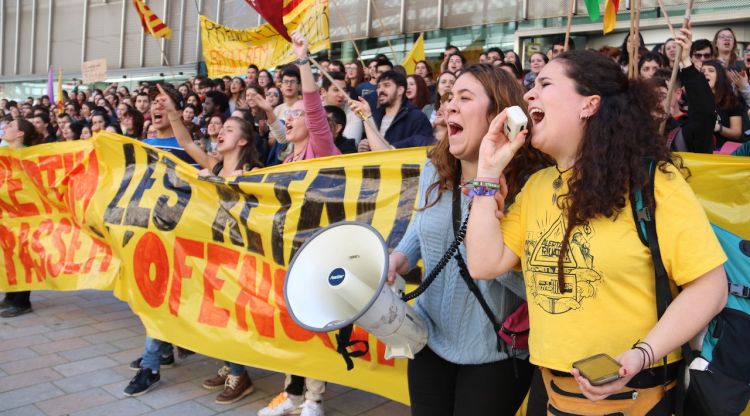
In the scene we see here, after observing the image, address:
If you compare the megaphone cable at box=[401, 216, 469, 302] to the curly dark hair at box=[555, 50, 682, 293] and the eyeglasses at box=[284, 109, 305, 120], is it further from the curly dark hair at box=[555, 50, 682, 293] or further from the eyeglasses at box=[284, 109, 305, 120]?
the eyeglasses at box=[284, 109, 305, 120]

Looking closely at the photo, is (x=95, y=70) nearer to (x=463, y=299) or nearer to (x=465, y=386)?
(x=463, y=299)

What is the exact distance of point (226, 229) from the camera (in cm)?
436

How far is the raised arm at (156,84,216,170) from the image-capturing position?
525cm

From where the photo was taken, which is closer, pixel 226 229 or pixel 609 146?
pixel 609 146

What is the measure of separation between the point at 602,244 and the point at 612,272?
0.24ft

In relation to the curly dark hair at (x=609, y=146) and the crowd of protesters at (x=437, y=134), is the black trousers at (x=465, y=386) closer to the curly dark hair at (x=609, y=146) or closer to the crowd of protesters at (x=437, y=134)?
the crowd of protesters at (x=437, y=134)

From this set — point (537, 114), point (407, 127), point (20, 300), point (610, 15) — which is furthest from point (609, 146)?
point (20, 300)

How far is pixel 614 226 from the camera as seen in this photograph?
1.72 metres

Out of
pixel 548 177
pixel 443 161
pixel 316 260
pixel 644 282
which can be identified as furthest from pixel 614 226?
pixel 316 260

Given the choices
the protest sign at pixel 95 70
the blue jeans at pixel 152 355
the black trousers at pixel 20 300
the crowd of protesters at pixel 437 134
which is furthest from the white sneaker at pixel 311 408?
the protest sign at pixel 95 70

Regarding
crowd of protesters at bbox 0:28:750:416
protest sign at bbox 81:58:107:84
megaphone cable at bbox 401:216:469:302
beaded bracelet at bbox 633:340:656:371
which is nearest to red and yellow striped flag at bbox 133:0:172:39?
protest sign at bbox 81:58:107:84

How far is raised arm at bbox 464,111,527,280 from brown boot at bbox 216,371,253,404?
270 centimetres

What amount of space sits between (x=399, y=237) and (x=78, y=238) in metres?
3.33

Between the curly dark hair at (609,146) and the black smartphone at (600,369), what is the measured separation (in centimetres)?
22
